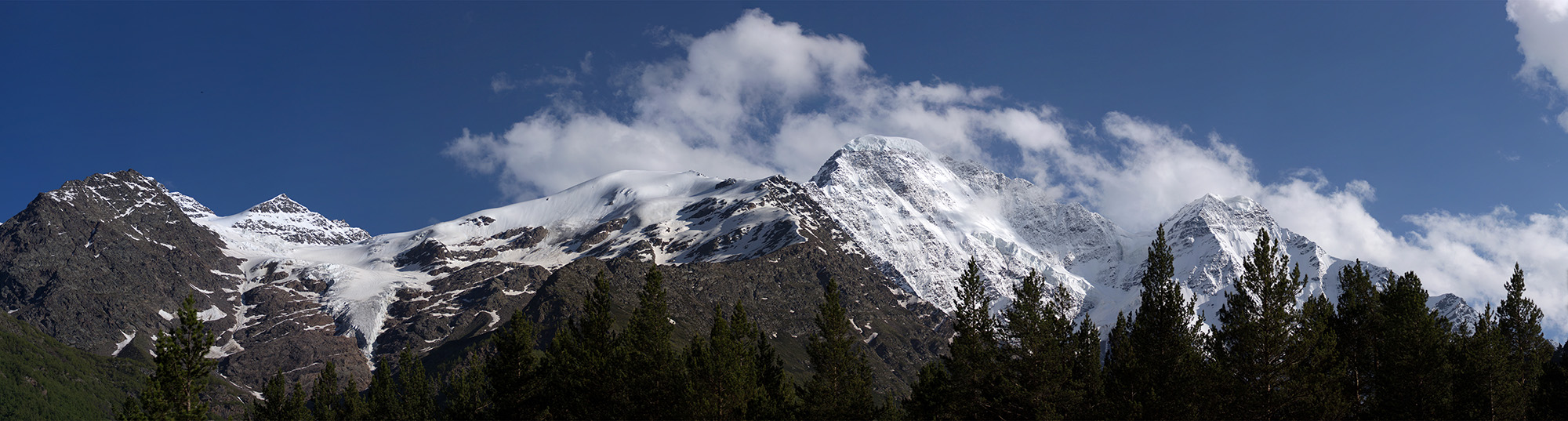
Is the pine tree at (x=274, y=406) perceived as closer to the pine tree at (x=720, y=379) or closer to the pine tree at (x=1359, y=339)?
the pine tree at (x=720, y=379)

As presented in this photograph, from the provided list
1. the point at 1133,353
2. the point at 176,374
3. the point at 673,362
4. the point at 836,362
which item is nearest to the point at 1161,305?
the point at 1133,353

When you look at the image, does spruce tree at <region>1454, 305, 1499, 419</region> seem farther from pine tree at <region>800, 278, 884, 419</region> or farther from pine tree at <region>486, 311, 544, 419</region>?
pine tree at <region>486, 311, 544, 419</region>

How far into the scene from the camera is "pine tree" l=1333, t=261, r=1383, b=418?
62.7 m

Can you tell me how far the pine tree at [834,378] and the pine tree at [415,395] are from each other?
79.3m

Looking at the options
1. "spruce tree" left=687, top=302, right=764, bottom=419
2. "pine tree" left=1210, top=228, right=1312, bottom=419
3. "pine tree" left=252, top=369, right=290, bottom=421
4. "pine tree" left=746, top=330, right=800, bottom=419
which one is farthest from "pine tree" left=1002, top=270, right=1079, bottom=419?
"pine tree" left=252, top=369, right=290, bottom=421

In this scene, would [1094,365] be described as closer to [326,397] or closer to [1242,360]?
[1242,360]

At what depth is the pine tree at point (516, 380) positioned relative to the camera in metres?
77.6

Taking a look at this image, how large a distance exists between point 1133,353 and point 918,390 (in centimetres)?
2258

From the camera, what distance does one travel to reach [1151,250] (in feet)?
206

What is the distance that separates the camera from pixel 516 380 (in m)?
77.8

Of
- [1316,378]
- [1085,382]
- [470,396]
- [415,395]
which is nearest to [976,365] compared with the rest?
[1085,382]

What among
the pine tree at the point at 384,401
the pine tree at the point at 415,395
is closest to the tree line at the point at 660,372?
the pine tree at the point at 384,401

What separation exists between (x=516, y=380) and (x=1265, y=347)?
53745mm

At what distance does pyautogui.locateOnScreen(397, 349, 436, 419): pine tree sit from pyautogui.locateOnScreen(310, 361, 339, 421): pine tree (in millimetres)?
9389
